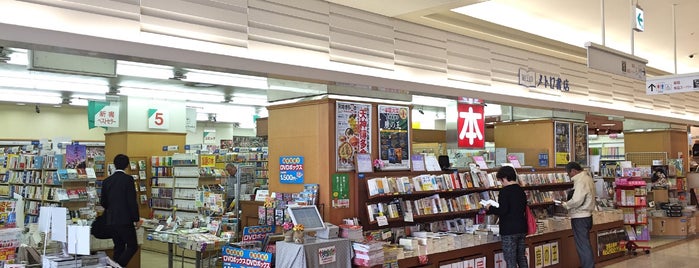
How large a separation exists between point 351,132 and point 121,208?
115 inches

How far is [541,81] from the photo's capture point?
9.31 metres

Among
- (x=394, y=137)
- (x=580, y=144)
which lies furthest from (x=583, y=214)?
(x=394, y=137)

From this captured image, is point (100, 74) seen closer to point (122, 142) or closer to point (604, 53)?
point (604, 53)

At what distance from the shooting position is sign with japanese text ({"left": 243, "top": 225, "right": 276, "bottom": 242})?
5.67m

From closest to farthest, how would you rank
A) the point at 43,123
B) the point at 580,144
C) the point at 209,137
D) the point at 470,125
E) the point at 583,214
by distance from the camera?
the point at 583,214
the point at 470,125
the point at 580,144
the point at 43,123
the point at 209,137

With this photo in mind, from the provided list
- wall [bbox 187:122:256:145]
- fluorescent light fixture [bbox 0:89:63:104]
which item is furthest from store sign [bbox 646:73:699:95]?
wall [bbox 187:122:256:145]

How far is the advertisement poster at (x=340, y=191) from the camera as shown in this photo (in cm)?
596

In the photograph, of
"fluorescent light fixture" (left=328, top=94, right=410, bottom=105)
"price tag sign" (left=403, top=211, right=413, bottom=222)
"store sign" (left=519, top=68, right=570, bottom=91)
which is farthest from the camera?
"store sign" (left=519, top=68, right=570, bottom=91)

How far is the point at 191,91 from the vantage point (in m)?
13.4

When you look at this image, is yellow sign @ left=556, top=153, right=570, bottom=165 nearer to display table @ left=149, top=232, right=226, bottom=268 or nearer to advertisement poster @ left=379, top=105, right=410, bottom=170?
advertisement poster @ left=379, top=105, right=410, bottom=170

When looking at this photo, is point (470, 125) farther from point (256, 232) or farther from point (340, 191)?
point (256, 232)

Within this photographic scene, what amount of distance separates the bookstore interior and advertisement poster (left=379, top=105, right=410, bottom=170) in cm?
2

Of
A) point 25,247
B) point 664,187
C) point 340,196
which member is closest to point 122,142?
point 25,247

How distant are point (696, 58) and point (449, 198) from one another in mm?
8256
